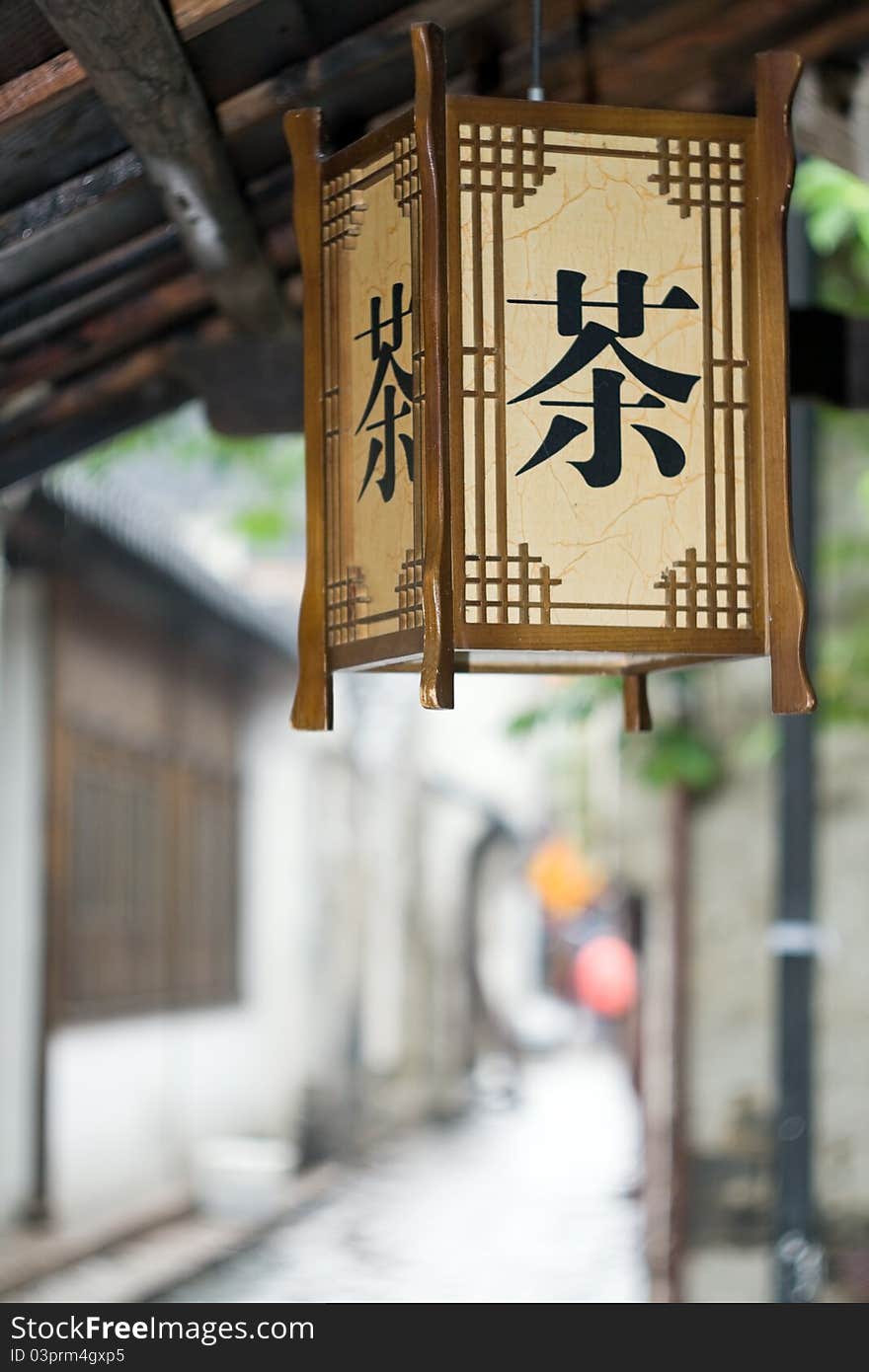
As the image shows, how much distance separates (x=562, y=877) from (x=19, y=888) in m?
7.47

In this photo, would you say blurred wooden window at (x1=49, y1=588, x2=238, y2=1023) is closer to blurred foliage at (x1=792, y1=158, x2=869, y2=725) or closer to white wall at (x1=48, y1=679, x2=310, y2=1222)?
white wall at (x1=48, y1=679, x2=310, y2=1222)

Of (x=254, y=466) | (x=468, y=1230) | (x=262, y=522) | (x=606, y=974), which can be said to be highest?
(x=254, y=466)

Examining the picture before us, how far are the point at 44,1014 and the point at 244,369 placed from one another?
452cm

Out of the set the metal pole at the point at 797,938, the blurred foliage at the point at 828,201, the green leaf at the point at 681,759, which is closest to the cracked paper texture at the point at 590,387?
the blurred foliage at the point at 828,201

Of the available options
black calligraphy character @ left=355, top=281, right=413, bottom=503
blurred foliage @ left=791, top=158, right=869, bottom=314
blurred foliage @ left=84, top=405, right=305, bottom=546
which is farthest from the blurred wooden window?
black calligraphy character @ left=355, top=281, right=413, bottom=503

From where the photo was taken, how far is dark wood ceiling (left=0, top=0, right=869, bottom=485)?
2.62 m

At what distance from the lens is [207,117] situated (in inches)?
107

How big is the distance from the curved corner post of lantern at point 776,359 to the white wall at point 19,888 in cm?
571

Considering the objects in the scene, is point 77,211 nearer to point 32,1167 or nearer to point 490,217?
point 490,217

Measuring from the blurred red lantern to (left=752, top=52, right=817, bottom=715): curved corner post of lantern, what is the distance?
10049 mm

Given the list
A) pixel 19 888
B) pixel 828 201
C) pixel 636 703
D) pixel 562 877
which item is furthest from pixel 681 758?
pixel 562 877

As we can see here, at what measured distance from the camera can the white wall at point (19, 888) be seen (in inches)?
297

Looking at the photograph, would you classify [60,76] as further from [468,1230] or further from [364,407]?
[468,1230]

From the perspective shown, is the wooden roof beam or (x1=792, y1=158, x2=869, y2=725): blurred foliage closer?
the wooden roof beam
